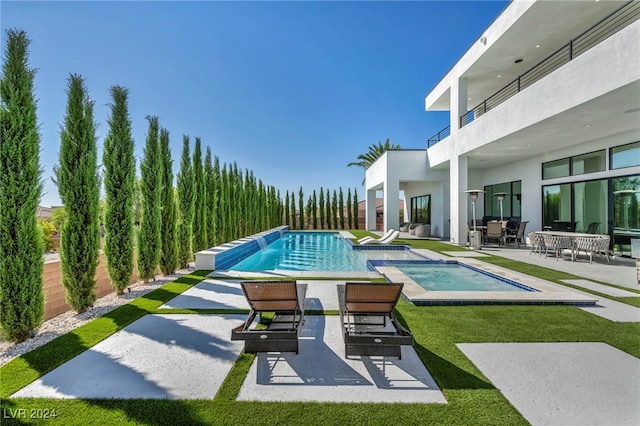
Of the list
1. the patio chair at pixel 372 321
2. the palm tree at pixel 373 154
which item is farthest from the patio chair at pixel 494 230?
the palm tree at pixel 373 154

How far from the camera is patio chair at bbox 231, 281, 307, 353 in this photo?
288cm

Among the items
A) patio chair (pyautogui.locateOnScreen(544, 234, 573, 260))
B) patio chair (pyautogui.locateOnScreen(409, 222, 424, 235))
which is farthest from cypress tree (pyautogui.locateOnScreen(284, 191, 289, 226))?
patio chair (pyautogui.locateOnScreen(544, 234, 573, 260))

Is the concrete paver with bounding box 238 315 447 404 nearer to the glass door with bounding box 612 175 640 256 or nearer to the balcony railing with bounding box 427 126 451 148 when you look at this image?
the glass door with bounding box 612 175 640 256

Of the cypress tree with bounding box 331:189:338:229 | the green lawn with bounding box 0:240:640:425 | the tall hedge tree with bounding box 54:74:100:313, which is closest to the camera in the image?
the green lawn with bounding box 0:240:640:425

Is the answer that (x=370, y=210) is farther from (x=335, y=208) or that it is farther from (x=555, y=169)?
(x=555, y=169)

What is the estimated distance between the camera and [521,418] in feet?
7.37

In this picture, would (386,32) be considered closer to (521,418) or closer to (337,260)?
(337,260)

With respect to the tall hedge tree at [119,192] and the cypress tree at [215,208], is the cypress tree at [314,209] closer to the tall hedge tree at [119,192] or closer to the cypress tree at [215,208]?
the cypress tree at [215,208]

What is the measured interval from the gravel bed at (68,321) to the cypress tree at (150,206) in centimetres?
55

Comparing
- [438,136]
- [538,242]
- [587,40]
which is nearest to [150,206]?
[538,242]

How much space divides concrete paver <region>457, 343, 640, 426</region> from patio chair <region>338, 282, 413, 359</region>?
95 cm

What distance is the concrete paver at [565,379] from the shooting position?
7.54ft

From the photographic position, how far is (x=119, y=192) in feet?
20.1

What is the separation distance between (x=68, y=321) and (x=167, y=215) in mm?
3801
